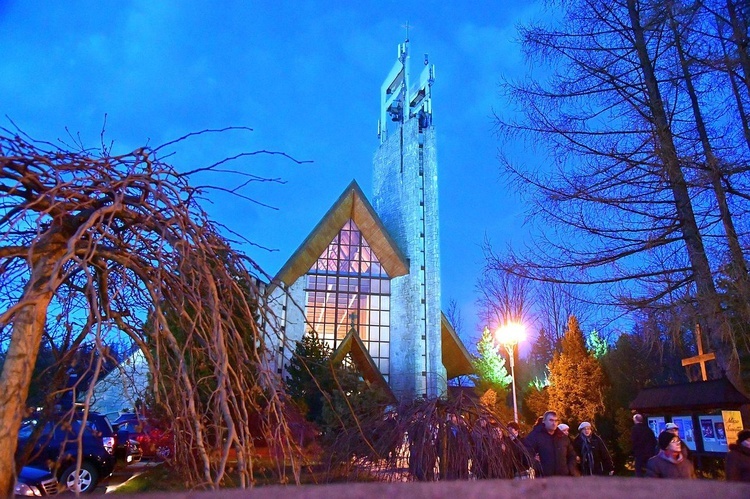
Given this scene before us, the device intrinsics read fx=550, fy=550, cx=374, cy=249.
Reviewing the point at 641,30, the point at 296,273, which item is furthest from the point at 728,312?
the point at 296,273

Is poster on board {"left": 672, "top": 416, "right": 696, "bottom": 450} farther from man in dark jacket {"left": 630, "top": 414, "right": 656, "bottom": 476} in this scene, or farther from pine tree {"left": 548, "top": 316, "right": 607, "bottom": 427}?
pine tree {"left": 548, "top": 316, "right": 607, "bottom": 427}

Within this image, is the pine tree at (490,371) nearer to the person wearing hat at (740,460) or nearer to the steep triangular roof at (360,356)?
the steep triangular roof at (360,356)

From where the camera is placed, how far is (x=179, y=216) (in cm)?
218

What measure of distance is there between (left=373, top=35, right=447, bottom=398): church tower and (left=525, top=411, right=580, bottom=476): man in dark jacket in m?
19.0

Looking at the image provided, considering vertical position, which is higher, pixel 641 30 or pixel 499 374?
pixel 641 30

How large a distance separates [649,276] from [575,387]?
12.4 m

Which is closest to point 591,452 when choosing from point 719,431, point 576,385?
point 719,431

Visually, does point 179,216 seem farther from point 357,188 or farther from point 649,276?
point 357,188

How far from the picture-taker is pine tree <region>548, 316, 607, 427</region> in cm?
1881

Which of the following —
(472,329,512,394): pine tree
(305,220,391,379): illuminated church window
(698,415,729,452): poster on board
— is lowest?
(698,415,729,452): poster on board

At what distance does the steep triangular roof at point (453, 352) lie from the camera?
30.3 m

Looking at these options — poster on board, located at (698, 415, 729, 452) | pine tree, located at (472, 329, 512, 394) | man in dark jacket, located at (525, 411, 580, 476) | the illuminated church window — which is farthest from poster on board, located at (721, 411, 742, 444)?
the illuminated church window

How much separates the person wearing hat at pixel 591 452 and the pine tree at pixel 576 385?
943 cm

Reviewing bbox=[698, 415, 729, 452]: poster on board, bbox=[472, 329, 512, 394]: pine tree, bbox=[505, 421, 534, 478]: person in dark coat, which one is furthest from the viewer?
bbox=[472, 329, 512, 394]: pine tree
